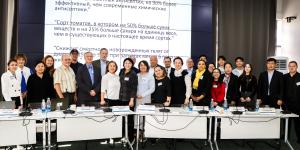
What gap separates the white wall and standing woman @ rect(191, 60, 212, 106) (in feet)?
11.9

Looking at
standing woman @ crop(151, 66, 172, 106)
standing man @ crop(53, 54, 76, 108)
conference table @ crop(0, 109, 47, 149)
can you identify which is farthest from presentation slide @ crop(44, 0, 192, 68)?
conference table @ crop(0, 109, 47, 149)

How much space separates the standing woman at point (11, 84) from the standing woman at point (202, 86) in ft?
8.93

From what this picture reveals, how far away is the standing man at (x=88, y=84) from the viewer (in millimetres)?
Result: 4566

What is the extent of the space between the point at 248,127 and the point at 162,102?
1.31 metres

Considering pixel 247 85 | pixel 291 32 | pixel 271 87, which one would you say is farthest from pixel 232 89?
pixel 291 32

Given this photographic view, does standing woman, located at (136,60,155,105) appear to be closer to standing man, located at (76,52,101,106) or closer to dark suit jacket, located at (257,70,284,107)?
standing man, located at (76,52,101,106)

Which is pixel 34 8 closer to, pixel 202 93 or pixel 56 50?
pixel 56 50

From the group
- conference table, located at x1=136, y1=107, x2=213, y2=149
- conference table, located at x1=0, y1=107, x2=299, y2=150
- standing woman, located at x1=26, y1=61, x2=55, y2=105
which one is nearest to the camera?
conference table, located at x1=0, y1=107, x2=299, y2=150

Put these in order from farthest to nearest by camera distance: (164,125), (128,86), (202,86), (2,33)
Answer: (2,33), (202,86), (128,86), (164,125)

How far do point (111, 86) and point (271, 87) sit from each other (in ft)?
8.75

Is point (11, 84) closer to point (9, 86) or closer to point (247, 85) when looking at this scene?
point (9, 86)

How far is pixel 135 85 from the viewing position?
443 cm

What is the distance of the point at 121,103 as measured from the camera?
4469mm

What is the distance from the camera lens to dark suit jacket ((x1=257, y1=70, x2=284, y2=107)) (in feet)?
15.9
